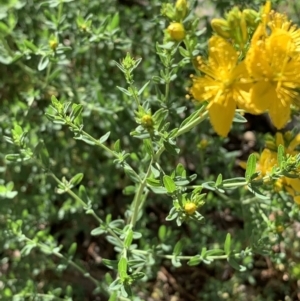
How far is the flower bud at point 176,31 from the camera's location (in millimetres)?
1587

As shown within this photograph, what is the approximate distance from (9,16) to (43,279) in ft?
3.56

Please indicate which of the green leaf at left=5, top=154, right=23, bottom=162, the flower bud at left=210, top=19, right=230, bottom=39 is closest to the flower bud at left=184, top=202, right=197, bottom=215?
the flower bud at left=210, top=19, right=230, bottom=39

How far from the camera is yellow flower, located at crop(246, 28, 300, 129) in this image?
1.42 meters

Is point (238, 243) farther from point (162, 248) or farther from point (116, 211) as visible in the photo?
point (116, 211)

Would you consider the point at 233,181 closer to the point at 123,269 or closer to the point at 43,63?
the point at 123,269

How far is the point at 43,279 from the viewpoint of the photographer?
7.88 feet

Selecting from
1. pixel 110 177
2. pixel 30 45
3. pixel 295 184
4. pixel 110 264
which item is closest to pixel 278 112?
pixel 295 184

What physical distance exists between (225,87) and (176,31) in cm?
24

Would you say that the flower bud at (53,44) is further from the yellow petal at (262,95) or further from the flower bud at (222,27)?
the yellow petal at (262,95)

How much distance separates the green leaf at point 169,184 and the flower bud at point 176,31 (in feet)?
1.33

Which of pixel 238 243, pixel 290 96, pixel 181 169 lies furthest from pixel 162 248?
pixel 290 96

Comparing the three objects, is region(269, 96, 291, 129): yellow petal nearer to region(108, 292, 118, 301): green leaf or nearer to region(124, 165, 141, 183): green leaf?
region(124, 165, 141, 183): green leaf

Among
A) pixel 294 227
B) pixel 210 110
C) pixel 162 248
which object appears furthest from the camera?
pixel 294 227

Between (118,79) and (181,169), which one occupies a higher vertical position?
(181,169)
